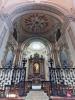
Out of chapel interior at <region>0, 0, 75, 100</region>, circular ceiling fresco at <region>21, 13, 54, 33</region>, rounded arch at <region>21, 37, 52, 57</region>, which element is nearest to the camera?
chapel interior at <region>0, 0, 75, 100</region>

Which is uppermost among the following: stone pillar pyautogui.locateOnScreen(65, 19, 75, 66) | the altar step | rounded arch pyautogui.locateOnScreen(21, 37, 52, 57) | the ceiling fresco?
the ceiling fresco

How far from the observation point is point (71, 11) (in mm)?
10367

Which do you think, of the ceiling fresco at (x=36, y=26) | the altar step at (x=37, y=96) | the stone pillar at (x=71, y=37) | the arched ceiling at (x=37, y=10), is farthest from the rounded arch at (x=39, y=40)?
the altar step at (x=37, y=96)

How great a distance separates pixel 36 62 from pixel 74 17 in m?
5.62

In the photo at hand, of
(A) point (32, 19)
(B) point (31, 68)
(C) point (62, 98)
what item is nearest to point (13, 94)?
(C) point (62, 98)

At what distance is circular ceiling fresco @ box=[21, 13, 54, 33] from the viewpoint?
42.2ft

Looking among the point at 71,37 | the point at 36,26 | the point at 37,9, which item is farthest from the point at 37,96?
the point at 36,26

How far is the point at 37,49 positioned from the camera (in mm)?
15273

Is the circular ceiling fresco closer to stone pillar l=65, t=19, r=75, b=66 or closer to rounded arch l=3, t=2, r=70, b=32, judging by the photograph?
rounded arch l=3, t=2, r=70, b=32

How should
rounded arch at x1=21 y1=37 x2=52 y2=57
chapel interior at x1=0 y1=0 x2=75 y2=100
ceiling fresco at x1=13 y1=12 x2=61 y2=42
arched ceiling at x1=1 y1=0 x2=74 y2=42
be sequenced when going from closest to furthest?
chapel interior at x1=0 y1=0 x2=75 y2=100, arched ceiling at x1=1 y1=0 x2=74 y2=42, ceiling fresco at x1=13 y1=12 x2=61 y2=42, rounded arch at x1=21 y1=37 x2=52 y2=57

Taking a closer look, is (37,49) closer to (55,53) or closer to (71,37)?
(55,53)

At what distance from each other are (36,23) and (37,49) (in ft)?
8.09

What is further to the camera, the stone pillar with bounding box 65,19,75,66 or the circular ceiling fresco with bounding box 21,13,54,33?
the circular ceiling fresco with bounding box 21,13,54,33

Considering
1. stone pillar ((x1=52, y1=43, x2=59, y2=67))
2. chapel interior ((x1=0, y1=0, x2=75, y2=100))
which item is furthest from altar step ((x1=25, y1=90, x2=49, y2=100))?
stone pillar ((x1=52, y1=43, x2=59, y2=67))
